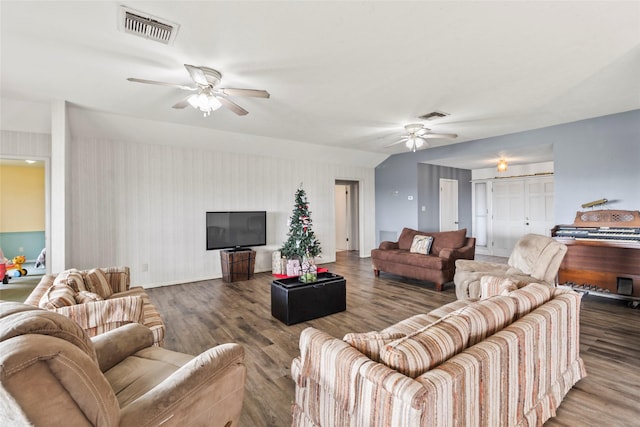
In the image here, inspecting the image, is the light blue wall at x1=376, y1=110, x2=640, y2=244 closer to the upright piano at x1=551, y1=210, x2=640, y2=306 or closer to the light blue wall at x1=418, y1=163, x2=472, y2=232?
the upright piano at x1=551, y1=210, x2=640, y2=306

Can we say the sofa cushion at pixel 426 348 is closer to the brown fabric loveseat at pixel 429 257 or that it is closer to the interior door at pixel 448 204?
the brown fabric loveseat at pixel 429 257

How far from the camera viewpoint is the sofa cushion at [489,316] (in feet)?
4.87

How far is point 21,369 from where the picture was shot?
733mm

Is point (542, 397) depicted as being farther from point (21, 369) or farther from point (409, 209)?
point (409, 209)

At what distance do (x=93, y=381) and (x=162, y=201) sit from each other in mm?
4722

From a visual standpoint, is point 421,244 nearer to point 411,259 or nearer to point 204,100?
A: point 411,259

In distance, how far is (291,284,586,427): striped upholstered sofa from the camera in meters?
1.08

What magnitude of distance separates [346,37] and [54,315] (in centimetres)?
241

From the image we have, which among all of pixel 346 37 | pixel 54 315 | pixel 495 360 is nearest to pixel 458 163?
pixel 346 37

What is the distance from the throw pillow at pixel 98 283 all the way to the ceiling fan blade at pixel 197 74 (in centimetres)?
205

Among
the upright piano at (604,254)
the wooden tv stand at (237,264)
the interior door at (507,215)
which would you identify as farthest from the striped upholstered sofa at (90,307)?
the interior door at (507,215)

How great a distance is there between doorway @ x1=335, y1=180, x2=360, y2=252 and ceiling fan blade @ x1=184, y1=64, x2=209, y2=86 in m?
6.35

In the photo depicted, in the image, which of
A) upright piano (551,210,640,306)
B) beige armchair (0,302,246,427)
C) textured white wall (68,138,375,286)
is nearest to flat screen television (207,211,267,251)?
textured white wall (68,138,375,286)

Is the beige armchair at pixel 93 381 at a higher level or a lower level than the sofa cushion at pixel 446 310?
higher
